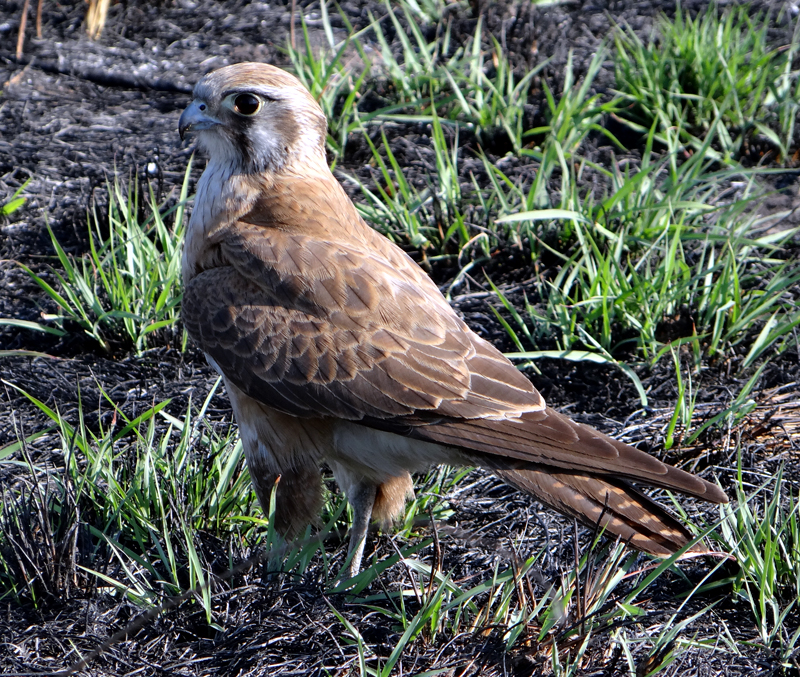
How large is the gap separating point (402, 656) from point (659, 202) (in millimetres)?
2654

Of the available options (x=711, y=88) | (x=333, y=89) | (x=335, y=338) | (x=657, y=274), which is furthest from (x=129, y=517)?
(x=711, y=88)

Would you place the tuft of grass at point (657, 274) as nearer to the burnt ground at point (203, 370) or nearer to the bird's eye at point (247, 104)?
the burnt ground at point (203, 370)

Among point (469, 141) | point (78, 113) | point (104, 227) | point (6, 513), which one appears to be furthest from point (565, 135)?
A: point (6, 513)

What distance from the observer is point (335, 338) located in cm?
319

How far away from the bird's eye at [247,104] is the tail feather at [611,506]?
175 centimetres

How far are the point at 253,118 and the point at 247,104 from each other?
6 cm

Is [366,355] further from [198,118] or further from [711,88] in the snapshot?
[711,88]

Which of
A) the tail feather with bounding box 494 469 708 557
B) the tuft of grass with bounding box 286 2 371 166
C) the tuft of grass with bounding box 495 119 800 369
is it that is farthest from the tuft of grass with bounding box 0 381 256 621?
the tuft of grass with bounding box 286 2 371 166

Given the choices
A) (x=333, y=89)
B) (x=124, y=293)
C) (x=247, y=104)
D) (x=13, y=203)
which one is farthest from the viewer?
(x=333, y=89)

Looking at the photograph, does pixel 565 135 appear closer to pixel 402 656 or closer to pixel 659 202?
pixel 659 202

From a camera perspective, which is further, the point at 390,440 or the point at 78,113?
the point at 78,113

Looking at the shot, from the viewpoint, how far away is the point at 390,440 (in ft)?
10.5

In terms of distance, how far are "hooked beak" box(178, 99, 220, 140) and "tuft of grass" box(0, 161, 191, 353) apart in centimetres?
66

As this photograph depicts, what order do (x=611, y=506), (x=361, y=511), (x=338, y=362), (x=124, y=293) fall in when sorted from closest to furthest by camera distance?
1. (x=611, y=506)
2. (x=338, y=362)
3. (x=361, y=511)
4. (x=124, y=293)
